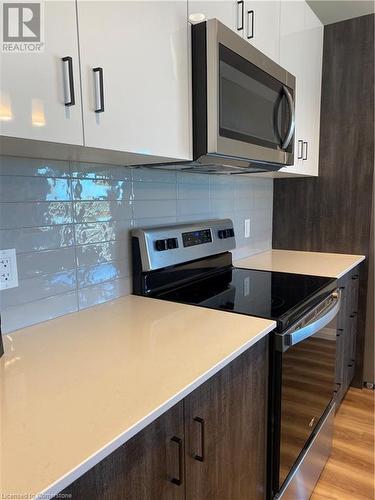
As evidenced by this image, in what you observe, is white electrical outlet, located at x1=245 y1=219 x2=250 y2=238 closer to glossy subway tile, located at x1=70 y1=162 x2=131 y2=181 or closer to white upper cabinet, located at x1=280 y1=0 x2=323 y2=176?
white upper cabinet, located at x1=280 y1=0 x2=323 y2=176

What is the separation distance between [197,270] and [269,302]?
43cm

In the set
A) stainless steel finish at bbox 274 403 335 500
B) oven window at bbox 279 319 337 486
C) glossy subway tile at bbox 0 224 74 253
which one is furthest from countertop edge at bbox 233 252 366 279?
glossy subway tile at bbox 0 224 74 253

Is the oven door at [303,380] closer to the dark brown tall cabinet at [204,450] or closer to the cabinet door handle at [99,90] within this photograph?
the dark brown tall cabinet at [204,450]

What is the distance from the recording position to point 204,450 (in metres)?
0.92

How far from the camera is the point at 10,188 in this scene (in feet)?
3.41

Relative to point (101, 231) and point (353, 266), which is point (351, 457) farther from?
point (101, 231)

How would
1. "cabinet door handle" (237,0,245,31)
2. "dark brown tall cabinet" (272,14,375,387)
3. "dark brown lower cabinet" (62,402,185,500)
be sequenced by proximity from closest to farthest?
"dark brown lower cabinet" (62,402,185,500)
"cabinet door handle" (237,0,245,31)
"dark brown tall cabinet" (272,14,375,387)

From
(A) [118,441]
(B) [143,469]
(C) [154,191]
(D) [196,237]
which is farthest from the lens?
(D) [196,237]

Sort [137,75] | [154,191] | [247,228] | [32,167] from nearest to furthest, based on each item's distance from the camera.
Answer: [137,75] → [32,167] → [154,191] → [247,228]

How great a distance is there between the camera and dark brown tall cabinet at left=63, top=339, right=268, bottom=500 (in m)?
0.69

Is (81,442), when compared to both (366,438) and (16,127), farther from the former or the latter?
(366,438)

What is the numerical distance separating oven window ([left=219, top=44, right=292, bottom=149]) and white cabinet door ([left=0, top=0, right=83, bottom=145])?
52 cm

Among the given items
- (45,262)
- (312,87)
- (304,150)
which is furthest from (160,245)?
(312,87)

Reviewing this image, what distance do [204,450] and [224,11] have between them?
138 centimetres
